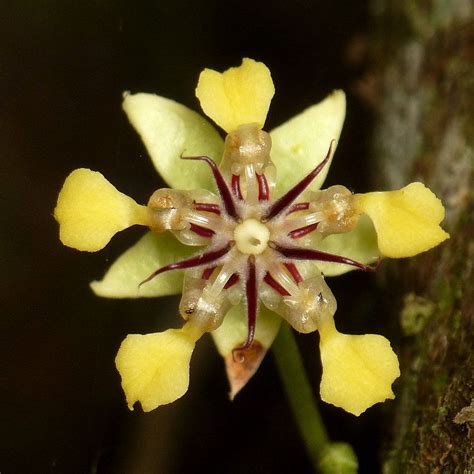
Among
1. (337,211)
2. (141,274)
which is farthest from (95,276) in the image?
(337,211)

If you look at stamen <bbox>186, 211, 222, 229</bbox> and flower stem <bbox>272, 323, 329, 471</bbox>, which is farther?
flower stem <bbox>272, 323, 329, 471</bbox>

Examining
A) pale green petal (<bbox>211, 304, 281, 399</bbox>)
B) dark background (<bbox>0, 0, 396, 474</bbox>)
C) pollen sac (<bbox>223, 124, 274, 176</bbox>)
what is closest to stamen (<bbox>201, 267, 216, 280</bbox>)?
pale green petal (<bbox>211, 304, 281, 399</bbox>)

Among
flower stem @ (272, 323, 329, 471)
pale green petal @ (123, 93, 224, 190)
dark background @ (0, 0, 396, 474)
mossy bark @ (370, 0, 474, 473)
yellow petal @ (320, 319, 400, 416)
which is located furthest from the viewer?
dark background @ (0, 0, 396, 474)

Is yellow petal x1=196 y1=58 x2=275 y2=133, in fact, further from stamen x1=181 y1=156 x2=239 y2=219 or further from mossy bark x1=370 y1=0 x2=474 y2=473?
mossy bark x1=370 y1=0 x2=474 y2=473

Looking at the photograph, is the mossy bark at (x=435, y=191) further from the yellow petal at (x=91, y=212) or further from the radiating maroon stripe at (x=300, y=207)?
the yellow petal at (x=91, y=212)

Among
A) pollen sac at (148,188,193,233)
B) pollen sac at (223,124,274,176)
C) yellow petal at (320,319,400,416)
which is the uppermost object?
pollen sac at (223,124,274,176)

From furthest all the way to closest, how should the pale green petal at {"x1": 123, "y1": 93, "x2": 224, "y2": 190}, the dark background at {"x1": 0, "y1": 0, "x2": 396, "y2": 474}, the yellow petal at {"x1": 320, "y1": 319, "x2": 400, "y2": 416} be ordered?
1. the dark background at {"x1": 0, "y1": 0, "x2": 396, "y2": 474}
2. the pale green petal at {"x1": 123, "y1": 93, "x2": 224, "y2": 190}
3. the yellow petal at {"x1": 320, "y1": 319, "x2": 400, "y2": 416}

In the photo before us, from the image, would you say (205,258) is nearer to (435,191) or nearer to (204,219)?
(204,219)

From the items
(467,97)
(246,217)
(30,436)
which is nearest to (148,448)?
(30,436)
